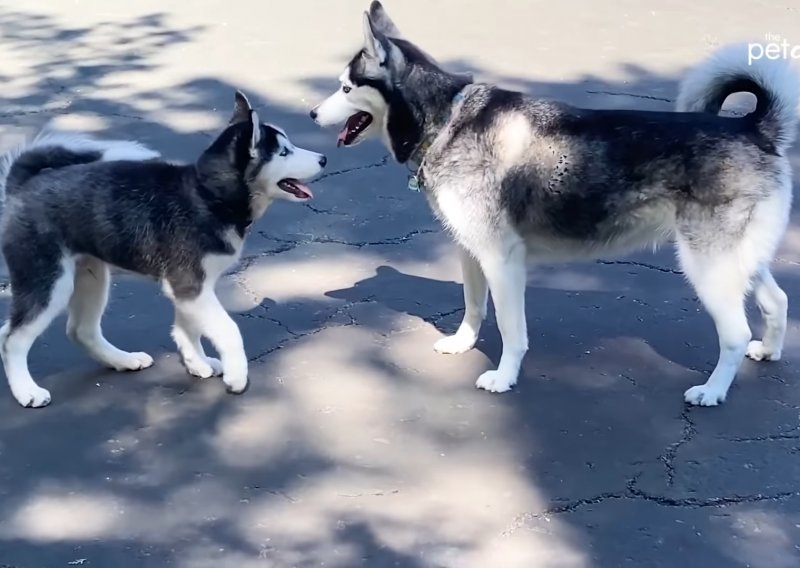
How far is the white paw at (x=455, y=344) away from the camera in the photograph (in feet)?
15.4

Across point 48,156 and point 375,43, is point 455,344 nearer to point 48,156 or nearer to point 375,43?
point 375,43

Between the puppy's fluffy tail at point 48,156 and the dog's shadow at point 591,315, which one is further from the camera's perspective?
the dog's shadow at point 591,315

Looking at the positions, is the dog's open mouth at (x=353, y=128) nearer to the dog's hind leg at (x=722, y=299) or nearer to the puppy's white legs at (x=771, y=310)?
the dog's hind leg at (x=722, y=299)

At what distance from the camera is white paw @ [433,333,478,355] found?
4691 mm

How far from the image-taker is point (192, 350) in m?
4.43

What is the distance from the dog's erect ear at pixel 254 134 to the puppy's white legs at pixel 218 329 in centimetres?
54

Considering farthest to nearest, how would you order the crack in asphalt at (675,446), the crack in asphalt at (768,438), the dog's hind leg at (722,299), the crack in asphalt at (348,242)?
1. the crack in asphalt at (348,242)
2. the dog's hind leg at (722,299)
3. the crack in asphalt at (768,438)
4. the crack in asphalt at (675,446)

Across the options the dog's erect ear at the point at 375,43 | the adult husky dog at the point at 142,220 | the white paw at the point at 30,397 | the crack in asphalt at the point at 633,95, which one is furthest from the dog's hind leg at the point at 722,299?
the crack in asphalt at the point at 633,95

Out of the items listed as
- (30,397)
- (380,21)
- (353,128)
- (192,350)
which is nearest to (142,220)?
(192,350)

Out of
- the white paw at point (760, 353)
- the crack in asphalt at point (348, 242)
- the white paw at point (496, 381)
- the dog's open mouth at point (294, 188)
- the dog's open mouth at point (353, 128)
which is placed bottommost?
the crack in asphalt at point (348, 242)

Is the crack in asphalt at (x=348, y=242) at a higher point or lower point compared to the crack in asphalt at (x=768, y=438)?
lower

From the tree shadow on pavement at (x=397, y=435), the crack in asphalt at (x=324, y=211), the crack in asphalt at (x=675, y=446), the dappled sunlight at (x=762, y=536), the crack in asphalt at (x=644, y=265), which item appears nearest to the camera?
the dappled sunlight at (x=762, y=536)

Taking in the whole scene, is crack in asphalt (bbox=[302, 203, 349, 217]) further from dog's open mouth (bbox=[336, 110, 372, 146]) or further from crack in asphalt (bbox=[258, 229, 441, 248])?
dog's open mouth (bbox=[336, 110, 372, 146])

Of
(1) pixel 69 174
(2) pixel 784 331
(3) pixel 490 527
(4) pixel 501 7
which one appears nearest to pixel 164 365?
(1) pixel 69 174
